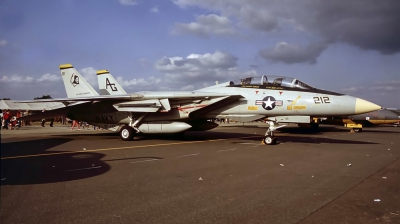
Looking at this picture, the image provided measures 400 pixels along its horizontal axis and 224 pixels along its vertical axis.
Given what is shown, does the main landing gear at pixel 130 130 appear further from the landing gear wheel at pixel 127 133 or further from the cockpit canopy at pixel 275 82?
the cockpit canopy at pixel 275 82

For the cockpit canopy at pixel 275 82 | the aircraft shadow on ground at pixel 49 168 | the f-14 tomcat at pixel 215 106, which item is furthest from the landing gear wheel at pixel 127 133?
the cockpit canopy at pixel 275 82

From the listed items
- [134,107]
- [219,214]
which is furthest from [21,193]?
[134,107]

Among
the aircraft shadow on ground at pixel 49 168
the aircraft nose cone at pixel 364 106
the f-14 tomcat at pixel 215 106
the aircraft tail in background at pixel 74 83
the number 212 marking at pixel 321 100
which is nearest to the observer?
the aircraft shadow on ground at pixel 49 168

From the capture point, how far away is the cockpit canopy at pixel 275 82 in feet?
39.8

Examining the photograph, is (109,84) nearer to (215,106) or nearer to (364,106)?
(215,106)

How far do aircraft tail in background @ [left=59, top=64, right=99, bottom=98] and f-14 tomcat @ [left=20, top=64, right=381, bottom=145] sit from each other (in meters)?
1.60

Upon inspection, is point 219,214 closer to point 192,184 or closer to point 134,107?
point 192,184

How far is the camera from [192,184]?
533 cm

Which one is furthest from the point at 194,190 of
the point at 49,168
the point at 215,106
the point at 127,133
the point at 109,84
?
the point at 109,84

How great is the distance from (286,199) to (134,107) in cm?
1008

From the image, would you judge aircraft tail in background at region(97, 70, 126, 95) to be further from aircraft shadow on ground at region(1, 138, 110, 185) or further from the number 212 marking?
the number 212 marking

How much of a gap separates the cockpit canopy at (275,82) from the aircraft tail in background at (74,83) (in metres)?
8.64

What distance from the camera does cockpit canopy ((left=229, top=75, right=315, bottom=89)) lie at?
477 inches

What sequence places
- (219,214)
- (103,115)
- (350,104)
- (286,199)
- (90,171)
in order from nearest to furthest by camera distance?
(219,214)
(286,199)
(90,171)
(350,104)
(103,115)
